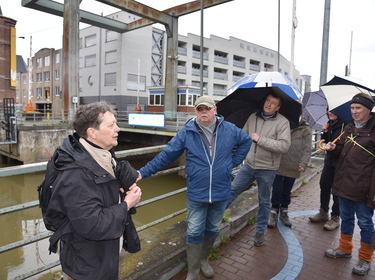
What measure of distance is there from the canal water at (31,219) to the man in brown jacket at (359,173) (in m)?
2.99

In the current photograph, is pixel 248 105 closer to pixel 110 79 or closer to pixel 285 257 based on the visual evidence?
pixel 285 257

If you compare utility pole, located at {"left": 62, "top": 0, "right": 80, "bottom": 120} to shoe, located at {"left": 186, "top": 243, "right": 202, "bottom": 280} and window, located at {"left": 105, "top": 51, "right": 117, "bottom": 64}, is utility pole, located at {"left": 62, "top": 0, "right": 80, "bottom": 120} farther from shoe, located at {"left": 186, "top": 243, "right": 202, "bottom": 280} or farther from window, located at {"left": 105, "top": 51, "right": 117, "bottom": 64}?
shoe, located at {"left": 186, "top": 243, "right": 202, "bottom": 280}

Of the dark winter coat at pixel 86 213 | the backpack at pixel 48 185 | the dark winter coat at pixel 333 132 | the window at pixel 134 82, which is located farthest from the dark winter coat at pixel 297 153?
the window at pixel 134 82

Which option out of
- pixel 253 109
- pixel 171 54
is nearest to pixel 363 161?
pixel 253 109

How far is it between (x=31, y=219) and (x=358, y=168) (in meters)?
7.86

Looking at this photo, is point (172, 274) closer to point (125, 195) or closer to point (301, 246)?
point (125, 195)

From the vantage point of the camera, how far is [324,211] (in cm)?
426

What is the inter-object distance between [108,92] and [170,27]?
13.5 meters

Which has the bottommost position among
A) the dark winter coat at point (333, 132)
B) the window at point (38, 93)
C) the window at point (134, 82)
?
the dark winter coat at point (333, 132)

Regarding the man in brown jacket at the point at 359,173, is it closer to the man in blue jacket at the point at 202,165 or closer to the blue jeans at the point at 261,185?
the blue jeans at the point at 261,185

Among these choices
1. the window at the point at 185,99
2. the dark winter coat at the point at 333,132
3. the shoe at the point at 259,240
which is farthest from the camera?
the window at the point at 185,99

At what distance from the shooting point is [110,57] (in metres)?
34.3

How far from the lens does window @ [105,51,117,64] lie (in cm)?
3375

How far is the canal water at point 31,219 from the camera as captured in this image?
16.6 feet
